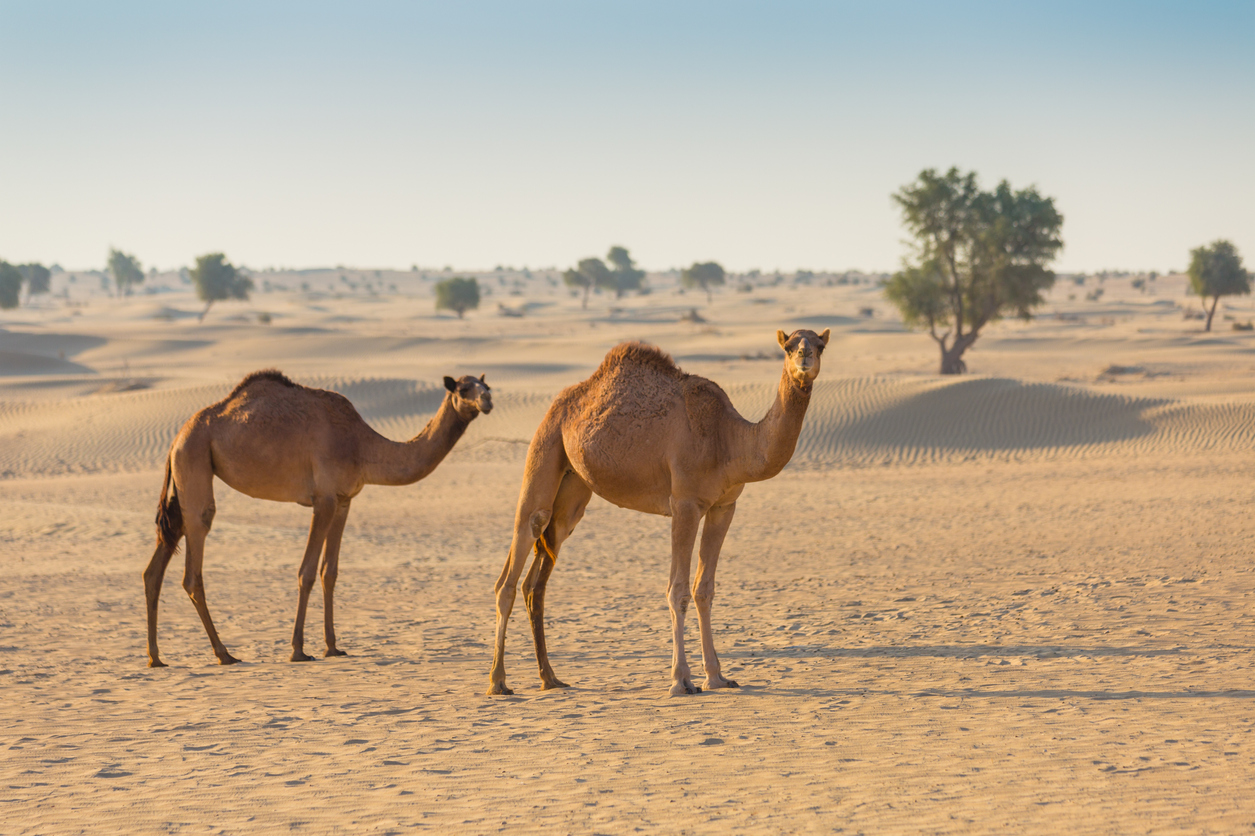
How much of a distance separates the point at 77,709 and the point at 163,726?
2.99 ft

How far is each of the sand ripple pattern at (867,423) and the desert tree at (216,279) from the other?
47.3m

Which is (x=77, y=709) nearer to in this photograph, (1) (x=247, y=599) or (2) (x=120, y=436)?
(1) (x=247, y=599)

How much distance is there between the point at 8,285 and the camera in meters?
71.4

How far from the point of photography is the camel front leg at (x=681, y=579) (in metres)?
7.35

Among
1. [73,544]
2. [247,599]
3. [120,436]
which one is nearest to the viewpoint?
[247,599]

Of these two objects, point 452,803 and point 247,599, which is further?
A: point 247,599

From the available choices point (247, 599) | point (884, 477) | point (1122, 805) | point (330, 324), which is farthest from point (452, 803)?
point (330, 324)

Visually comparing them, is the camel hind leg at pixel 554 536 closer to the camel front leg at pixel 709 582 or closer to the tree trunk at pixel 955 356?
the camel front leg at pixel 709 582

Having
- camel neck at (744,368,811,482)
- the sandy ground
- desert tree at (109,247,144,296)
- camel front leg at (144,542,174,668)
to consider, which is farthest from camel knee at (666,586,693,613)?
desert tree at (109,247,144,296)

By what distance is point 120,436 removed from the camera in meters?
27.0

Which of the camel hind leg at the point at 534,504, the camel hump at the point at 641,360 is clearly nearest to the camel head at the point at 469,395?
the camel hind leg at the point at 534,504

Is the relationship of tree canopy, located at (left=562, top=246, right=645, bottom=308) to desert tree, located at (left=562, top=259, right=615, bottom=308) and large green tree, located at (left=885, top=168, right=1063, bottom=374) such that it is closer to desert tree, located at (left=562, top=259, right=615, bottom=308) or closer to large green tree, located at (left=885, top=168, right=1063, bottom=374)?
desert tree, located at (left=562, top=259, right=615, bottom=308)

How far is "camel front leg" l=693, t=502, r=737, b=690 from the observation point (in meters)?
7.55

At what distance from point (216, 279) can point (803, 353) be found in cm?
7644
